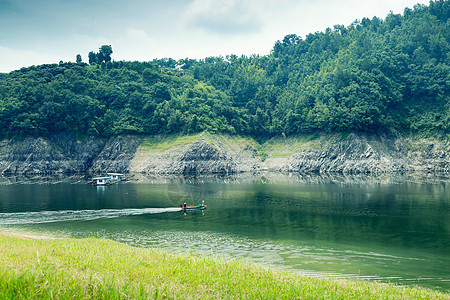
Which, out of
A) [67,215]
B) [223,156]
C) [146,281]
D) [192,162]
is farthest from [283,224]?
[223,156]

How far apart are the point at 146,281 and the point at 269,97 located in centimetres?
16011

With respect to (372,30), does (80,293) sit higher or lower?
lower

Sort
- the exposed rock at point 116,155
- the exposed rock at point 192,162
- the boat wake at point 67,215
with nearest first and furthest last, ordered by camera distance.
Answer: the boat wake at point 67,215 < the exposed rock at point 192,162 < the exposed rock at point 116,155

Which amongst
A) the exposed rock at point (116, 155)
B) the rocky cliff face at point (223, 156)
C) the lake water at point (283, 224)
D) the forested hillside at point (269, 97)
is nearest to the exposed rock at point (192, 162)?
the rocky cliff face at point (223, 156)

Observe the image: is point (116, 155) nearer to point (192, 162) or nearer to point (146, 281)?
point (192, 162)

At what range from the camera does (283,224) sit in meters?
45.3

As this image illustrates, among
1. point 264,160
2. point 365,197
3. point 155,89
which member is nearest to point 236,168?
point 264,160

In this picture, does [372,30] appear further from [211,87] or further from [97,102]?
[97,102]

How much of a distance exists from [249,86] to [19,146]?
9911 centimetres

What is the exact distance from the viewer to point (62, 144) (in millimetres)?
139625

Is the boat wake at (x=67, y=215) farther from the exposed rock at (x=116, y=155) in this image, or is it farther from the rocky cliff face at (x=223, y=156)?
the exposed rock at (x=116, y=155)

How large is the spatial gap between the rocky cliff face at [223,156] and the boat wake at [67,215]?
70219 millimetres

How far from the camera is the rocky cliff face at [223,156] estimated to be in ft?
393

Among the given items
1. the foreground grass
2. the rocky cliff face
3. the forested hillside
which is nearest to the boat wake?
the foreground grass
